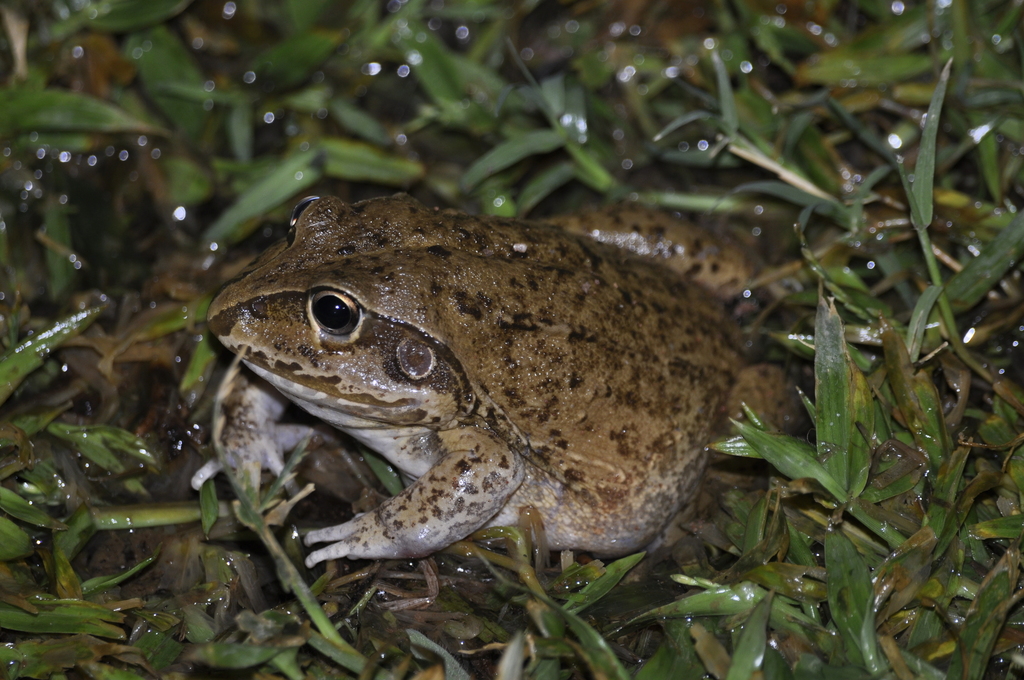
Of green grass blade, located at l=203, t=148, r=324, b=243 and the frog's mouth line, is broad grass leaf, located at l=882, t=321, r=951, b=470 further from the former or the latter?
green grass blade, located at l=203, t=148, r=324, b=243

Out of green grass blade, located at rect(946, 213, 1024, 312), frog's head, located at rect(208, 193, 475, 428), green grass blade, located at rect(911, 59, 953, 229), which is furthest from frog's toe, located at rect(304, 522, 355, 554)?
green grass blade, located at rect(946, 213, 1024, 312)

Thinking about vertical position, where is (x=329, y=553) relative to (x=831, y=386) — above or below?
below

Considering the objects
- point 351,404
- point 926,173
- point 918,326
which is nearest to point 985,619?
point 918,326

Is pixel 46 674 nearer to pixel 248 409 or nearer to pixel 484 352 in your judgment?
pixel 248 409

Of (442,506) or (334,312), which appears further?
(442,506)

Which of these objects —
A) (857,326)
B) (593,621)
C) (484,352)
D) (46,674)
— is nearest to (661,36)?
(857,326)

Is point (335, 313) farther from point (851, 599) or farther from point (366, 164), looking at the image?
point (851, 599)
